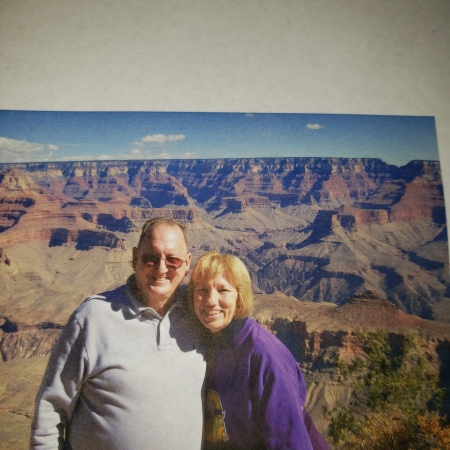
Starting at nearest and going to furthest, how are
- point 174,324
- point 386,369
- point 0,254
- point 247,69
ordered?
1. point 174,324
2. point 0,254
3. point 386,369
4. point 247,69

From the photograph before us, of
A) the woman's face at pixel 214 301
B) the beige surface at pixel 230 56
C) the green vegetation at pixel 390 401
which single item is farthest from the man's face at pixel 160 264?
the green vegetation at pixel 390 401

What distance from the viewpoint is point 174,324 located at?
211cm

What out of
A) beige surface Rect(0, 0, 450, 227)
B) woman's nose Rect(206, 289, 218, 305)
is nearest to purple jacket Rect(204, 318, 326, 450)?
woman's nose Rect(206, 289, 218, 305)

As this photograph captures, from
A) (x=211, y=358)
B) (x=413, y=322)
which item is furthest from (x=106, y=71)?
(x=413, y=322)

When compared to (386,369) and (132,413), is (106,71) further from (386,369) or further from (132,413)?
(386,369)

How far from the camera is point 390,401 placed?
2842mm

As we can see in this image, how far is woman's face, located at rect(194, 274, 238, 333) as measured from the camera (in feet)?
7.13

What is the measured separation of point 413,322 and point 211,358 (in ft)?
4.90

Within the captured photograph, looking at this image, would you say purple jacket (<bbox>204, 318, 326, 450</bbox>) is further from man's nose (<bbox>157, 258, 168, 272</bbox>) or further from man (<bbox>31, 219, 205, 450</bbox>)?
man's nose (<bbox>157, 258, 168, 272</bbox>)

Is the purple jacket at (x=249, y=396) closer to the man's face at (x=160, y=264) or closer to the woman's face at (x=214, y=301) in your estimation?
the woman's face at (x=214, y=301)

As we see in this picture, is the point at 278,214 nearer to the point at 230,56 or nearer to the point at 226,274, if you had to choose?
the point at 226,274

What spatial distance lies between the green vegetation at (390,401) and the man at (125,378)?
1.05 meters

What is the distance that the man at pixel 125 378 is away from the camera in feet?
6.26

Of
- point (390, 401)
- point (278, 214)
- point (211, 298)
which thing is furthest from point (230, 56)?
point (390, 401)
